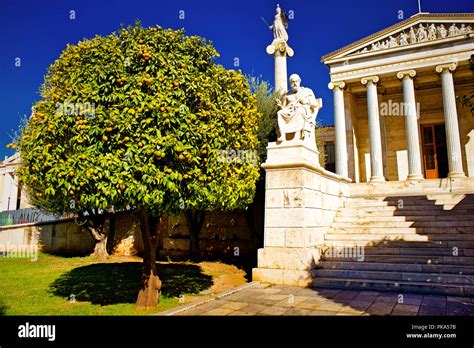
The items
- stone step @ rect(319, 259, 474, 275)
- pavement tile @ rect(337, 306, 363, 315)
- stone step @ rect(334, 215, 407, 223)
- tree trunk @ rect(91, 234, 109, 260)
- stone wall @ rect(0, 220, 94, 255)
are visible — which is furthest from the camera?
stone wall @ rect(0, 220, 94, 255)

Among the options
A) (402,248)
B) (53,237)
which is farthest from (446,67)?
(53,237)

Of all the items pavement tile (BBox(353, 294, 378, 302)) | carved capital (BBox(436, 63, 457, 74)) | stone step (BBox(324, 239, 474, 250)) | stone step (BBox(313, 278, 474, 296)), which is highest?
carved capital (BBox(436, 63, 457, 74))

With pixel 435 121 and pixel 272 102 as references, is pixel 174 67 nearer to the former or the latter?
pixel 272 102

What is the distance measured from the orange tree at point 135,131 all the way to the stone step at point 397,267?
374 centimetres

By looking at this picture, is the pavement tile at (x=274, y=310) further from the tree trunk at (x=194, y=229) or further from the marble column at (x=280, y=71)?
the marble column at (x=280, y=71)

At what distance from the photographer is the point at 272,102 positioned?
14852mm

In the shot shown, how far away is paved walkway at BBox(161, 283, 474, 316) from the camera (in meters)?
5.76

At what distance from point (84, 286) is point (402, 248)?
8548 mm

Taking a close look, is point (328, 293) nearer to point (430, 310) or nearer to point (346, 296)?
point (346, 296)

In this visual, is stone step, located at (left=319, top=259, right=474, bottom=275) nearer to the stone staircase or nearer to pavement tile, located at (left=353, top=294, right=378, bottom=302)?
the stone staircase

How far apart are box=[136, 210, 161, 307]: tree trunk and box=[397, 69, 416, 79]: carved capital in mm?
18095

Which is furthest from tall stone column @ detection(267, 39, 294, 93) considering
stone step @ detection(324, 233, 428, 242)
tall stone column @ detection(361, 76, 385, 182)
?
stone step @ detection(324, 233, 428, 242)

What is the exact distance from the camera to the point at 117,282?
979cm
